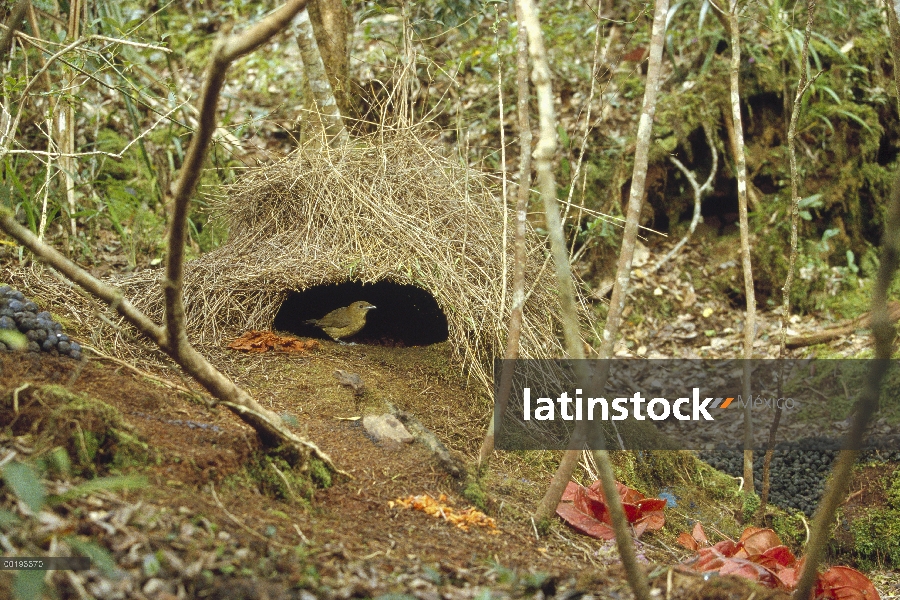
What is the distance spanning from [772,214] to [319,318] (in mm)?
4157

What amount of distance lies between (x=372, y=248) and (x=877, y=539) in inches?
123

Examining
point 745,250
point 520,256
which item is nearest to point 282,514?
point 520,256

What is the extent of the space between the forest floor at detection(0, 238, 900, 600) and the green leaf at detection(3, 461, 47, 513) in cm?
14

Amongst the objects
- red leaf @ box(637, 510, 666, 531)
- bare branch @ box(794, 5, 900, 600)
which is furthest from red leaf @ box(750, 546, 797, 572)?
bare branch @ box(794, 5, 900, 600)

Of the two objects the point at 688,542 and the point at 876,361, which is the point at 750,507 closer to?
the point at 688,542

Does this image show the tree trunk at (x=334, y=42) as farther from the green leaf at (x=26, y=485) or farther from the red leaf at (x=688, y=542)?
the green leaf at (x=26, y=485)

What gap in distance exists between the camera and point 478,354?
3.74m

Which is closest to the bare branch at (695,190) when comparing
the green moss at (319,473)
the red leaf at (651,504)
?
A: the red leaf at (651,504)

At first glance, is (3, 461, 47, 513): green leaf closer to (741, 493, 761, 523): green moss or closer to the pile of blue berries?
the pile of blue berries

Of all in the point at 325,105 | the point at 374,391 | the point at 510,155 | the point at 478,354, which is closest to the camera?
the point at 374,391

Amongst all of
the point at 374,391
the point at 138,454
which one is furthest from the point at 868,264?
the point at 138,454

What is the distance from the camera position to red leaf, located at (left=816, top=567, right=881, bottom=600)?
8.32ft

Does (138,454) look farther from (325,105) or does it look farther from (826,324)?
(826,324)

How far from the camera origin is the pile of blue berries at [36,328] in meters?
2.79
